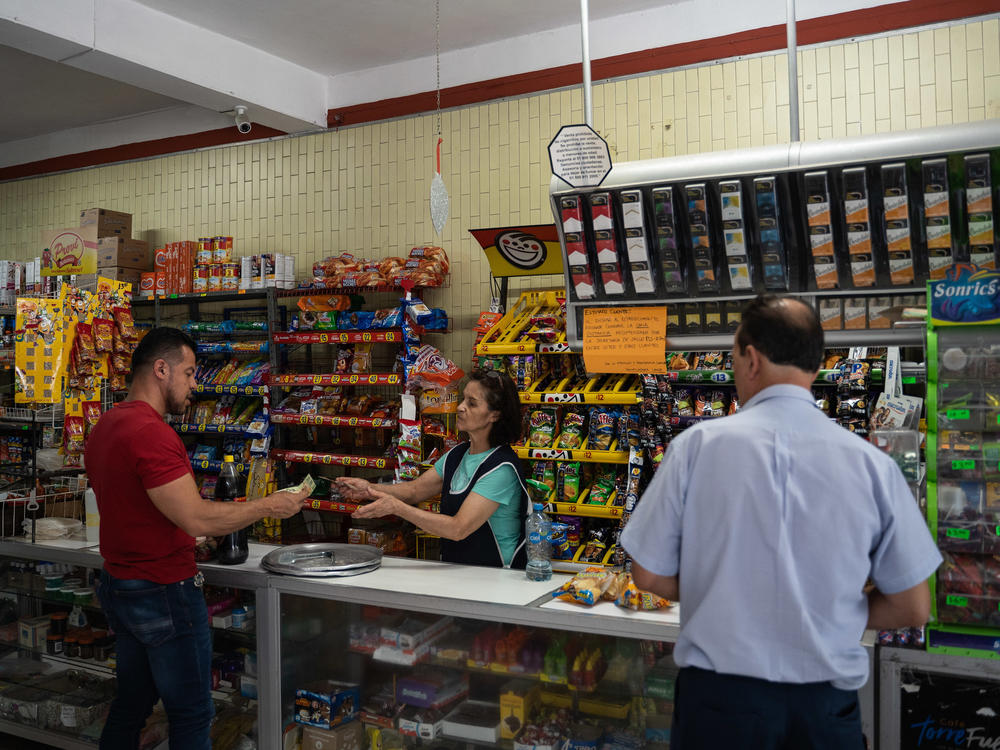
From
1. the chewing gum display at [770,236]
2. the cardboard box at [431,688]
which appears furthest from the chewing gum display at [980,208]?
the cardboard box at [431,688]

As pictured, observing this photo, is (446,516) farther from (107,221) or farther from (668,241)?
(107,221)

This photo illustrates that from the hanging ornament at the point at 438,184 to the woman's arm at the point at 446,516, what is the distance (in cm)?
127

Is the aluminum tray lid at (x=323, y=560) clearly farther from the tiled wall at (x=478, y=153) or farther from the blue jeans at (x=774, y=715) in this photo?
the tiled wall at (x=478, y=153)

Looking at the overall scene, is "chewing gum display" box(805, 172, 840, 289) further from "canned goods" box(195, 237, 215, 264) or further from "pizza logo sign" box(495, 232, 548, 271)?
"canned goods" box(195, 237, 215, 264)

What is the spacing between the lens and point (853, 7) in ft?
15.3

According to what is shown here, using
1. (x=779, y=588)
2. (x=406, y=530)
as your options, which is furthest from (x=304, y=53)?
(x=779, y=588)

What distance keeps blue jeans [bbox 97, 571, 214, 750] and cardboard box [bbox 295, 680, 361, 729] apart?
40cm

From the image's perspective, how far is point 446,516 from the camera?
3.41 metres

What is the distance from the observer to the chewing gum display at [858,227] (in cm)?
288

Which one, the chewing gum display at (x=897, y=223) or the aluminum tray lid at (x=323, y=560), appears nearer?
the chewing gum display at (x=897, y=223)

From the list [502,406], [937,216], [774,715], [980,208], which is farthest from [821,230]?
[774,715]

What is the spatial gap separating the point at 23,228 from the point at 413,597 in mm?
7421

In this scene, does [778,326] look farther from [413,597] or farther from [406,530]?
[406,530]

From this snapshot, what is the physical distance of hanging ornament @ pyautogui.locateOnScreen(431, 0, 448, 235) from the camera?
378 cm
